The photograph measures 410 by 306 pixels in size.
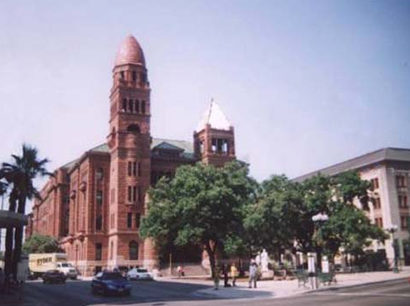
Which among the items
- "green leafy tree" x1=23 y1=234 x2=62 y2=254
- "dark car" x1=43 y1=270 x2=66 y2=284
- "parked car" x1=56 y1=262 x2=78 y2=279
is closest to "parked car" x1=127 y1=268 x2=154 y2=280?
"parked car" x1=56 y1=262 x2=78 y2=279

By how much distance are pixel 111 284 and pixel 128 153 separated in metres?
46.8

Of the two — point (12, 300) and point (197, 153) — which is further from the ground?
point (197, 153)

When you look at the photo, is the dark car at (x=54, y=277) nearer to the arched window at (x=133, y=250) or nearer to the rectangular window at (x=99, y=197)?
the arched window at (x=133, y=250)

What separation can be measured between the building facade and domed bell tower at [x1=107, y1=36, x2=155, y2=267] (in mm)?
27658

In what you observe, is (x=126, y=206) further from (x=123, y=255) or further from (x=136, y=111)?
(x=136, y=111)

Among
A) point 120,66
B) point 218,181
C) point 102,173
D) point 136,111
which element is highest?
point 120,66

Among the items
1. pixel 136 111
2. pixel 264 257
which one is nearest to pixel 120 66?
pixel 136 111

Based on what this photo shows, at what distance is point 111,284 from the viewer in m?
32.8

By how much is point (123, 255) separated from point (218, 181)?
81.9ft

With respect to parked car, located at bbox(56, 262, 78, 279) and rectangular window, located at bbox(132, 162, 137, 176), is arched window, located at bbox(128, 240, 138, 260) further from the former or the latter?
parked car, located at bbox(56, 262, 78, 279)

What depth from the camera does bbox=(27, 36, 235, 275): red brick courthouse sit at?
7669 centimetres

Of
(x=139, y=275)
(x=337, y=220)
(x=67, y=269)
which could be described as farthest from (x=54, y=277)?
(x=337, y=220)

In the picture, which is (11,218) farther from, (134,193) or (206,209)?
(134,193)

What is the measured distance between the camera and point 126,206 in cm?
7694
